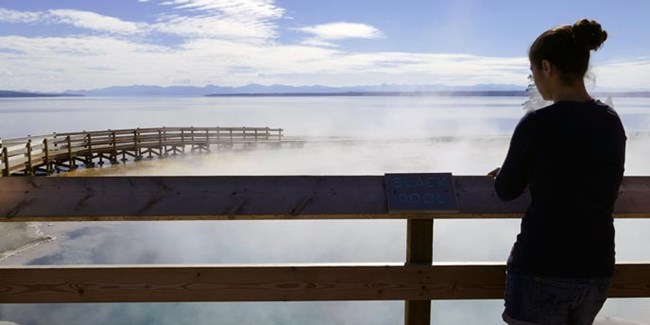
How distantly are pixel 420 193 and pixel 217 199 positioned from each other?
937 mm

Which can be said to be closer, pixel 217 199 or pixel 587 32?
pixel 587 32

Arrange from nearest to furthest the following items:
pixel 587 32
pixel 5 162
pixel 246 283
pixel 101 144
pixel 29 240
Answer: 1. pixel 587 32
2. pixel 246 283
3. pixel 29 240
4. pixel 5 162
5. pixel 101 144

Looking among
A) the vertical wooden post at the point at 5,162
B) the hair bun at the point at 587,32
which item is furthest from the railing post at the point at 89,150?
the hair bun at the point at 587,32

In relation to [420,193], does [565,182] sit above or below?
Answer: above

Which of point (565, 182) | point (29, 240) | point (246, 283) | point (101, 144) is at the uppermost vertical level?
point (565, 182)

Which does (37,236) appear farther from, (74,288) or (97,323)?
(74,288)

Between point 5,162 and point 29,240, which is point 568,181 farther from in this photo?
point 5,162

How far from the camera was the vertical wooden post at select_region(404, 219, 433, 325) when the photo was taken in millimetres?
2650

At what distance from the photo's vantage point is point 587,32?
6.07 feet

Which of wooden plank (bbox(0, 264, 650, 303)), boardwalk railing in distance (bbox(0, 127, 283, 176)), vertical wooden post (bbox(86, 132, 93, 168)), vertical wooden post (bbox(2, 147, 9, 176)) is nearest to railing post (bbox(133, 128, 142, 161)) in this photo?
boardwalk railing in distance (bbox(0, 127, 283, 176))

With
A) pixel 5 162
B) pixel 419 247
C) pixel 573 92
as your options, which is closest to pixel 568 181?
pixel 573 92

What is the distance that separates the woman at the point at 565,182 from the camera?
1861mm

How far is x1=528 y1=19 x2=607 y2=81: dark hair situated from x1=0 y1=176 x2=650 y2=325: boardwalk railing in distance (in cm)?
84

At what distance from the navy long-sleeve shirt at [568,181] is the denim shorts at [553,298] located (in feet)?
0.11
